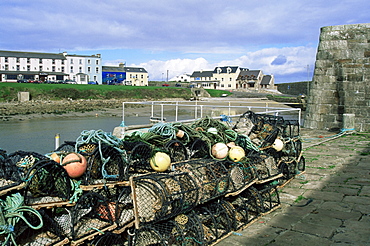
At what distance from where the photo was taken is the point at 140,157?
4.90 metres

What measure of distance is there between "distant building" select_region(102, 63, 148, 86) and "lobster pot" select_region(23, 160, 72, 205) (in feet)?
260

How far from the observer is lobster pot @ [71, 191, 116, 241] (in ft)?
12.3

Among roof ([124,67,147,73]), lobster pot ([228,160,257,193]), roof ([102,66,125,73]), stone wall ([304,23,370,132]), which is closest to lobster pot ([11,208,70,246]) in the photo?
lobster pot ([228,160,257,193])

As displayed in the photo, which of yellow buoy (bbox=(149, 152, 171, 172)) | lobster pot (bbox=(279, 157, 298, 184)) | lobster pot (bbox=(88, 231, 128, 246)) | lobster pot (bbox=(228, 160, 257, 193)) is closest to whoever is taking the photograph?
lobster pot (bbox=(88, 231, 128, 246))

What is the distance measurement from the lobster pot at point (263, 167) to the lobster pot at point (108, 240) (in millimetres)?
2490

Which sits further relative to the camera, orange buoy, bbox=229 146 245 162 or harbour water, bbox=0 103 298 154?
harbour water, bbox=0 103 298 154

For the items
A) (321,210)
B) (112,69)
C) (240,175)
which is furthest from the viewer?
(112,69)

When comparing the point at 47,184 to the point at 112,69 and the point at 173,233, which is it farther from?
the point at 112,69

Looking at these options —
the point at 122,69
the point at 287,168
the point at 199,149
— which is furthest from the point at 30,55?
the point at 199,149

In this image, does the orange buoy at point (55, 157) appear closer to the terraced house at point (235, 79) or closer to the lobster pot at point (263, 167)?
the lobster pot at point (263, 167)

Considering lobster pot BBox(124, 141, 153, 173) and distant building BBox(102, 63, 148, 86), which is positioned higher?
distant building BBox(102, 63, 148, 86)

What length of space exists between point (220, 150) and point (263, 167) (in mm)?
864

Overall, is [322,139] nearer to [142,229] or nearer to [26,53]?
[142,229]

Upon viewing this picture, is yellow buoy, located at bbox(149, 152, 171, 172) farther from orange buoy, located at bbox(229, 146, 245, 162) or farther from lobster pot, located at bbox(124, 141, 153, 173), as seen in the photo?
orange buoy, located at bbox(229, 146, 245, 162)
